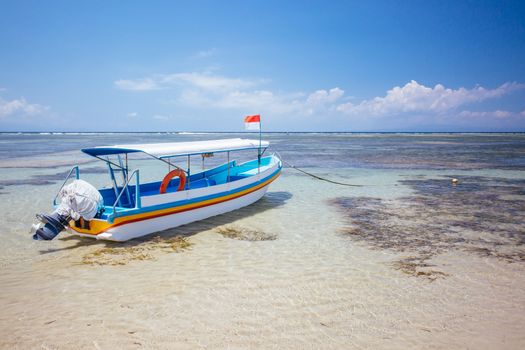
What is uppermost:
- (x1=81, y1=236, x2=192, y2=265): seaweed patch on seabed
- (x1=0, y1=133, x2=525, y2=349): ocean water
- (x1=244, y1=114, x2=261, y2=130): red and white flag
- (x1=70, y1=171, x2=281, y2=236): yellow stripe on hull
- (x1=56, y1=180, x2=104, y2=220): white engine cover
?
(x1=244, y1=114, x2=261, y2=130): red and white flag

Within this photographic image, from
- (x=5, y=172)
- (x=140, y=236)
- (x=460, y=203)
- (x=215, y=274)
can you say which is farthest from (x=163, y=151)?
(x=5, y=172)

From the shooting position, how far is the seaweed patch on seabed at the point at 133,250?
8.23m

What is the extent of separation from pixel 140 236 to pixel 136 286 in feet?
10.2

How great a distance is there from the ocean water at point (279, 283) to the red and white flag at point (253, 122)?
3511mm

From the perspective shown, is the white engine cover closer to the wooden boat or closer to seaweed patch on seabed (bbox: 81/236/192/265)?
the wooden boat

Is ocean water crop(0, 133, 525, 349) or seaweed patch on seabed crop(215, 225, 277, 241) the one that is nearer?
ocean water crop(0, 133, 525, 349)

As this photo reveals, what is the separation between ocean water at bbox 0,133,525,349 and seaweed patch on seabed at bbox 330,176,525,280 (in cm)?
8

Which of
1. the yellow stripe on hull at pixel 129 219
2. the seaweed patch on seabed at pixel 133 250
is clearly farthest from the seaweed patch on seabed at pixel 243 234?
the seaweed patch on seabed at pixel 133 250

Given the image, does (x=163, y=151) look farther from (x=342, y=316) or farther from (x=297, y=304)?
(x=342, y=316)

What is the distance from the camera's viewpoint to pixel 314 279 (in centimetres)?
733

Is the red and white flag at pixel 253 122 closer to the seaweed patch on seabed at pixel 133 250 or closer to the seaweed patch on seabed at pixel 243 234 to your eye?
the seaweed patch on seabed at pixel 243 234

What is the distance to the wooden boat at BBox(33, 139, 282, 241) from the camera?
8.91 metres

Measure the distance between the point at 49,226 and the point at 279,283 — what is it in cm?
608

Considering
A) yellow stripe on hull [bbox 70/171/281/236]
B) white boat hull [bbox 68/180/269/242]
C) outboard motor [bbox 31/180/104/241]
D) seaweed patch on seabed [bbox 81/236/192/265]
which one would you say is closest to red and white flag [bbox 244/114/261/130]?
white boat hull [bbox 68/180/269/242]
